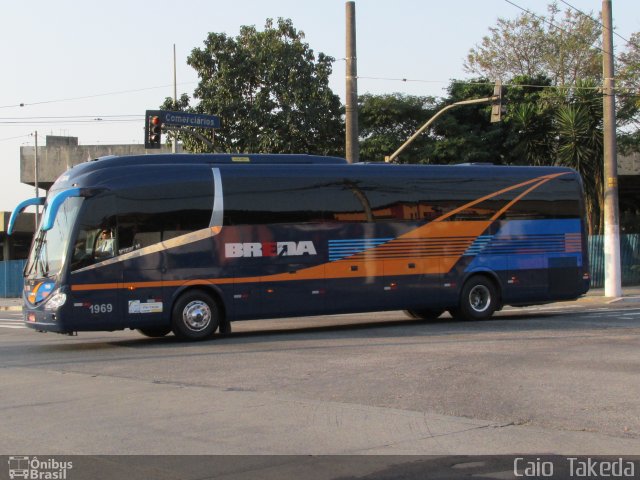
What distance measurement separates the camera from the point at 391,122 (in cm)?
4259

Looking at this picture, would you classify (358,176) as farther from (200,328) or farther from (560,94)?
(560,94)

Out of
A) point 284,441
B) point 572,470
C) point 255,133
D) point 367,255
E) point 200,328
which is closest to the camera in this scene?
point 572,470

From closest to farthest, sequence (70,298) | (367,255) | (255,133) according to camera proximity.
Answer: (70,298) → (367,255) → (255,133)

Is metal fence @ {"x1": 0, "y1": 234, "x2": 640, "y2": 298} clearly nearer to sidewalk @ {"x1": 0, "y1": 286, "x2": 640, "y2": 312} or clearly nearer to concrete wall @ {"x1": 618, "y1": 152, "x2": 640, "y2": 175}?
sidewalk @ {"x1": 0, "y1": 286, "x2": 640, "y2": 312}

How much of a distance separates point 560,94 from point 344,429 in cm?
3125

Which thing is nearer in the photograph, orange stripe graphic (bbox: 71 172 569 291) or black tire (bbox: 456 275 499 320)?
orange stripe graphic (bbox: 71 172 569 291)

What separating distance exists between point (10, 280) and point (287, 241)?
37.9 metres

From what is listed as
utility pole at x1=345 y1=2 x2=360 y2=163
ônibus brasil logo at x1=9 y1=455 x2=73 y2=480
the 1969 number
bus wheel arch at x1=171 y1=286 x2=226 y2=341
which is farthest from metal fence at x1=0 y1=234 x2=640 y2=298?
ônibus brasil logo at x1=9 y1=455 x2=73 y2=480

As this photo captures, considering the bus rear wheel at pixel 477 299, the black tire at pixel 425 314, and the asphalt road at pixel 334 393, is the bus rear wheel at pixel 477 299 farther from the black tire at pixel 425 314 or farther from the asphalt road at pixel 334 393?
the asphalt road at pixel 334 393

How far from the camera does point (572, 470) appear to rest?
264 inches

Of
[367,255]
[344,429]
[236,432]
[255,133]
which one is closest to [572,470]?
[344,429]

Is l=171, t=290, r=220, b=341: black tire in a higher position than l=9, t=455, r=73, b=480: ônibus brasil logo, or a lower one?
higher

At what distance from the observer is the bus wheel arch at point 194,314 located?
1677 centimetres

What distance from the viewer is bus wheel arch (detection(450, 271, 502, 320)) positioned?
20.1m
